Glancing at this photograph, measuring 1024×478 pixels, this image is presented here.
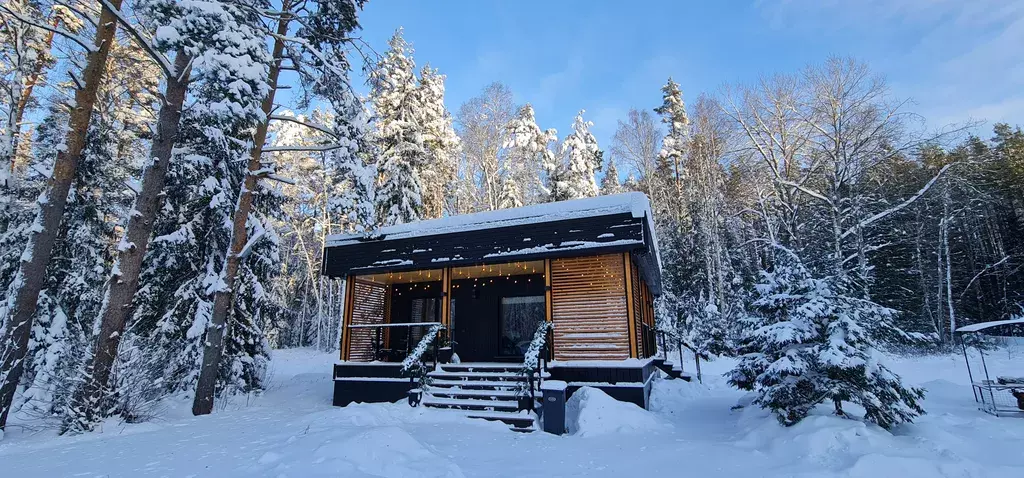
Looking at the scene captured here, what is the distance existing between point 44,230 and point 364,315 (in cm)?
642

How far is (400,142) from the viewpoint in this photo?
61.5 feet

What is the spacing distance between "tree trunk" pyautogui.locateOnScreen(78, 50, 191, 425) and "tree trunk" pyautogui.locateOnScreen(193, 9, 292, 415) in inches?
55.2

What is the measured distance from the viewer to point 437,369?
925 centimetres

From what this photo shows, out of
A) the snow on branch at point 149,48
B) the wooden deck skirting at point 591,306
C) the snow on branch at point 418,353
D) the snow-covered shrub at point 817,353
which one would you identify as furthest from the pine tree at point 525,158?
the snow-covered shrub at point 817,353

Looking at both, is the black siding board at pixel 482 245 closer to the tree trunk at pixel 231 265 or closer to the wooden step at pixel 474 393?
the tree trunk at pixel 231 265

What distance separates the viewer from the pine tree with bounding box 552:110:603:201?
22.3 metres

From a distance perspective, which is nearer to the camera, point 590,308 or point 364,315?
point 590,308

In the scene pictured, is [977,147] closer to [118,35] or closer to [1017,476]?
[1017,476]

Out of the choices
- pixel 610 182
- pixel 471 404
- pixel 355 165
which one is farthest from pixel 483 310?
pixel 610 182

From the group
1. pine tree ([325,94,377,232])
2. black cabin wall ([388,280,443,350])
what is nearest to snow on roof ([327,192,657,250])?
pine tree ([325,94,377,232])

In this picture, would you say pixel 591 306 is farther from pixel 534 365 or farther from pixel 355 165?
pixel 355 165

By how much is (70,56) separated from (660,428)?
1181 cm

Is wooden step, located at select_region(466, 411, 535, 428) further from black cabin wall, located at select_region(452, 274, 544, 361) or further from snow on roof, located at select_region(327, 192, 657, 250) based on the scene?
snow on roof, located at select_region(327, 192, 657, 250)

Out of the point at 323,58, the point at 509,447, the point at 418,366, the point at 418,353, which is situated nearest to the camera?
the point at 509,447
